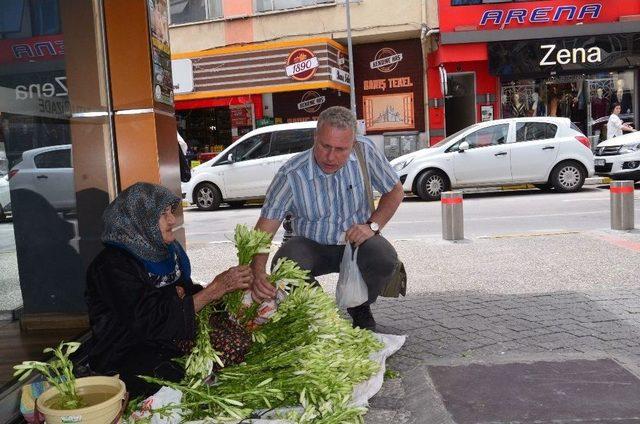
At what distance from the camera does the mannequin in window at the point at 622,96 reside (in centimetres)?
1925

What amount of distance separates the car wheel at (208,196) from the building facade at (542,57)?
24.3 ft

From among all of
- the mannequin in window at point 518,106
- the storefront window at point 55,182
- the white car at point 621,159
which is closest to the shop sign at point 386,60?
the mannequin in window at point 518,106

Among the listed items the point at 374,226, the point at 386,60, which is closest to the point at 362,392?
the point at 374,226

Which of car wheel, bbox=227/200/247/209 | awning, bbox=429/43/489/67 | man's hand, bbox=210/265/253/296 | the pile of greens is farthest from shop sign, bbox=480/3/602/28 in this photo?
man's hand, bbox=210/265/253/296

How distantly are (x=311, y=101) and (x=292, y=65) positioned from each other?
200 centimetres

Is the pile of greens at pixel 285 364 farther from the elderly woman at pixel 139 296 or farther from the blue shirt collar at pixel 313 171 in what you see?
the blue shirt collar at pixel 313 171

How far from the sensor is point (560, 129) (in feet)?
44.3

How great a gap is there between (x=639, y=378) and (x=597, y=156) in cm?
1235

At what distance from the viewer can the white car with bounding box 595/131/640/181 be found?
13.6 metres

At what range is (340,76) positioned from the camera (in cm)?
1969

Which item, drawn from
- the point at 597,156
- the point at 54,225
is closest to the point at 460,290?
the point at 54,225

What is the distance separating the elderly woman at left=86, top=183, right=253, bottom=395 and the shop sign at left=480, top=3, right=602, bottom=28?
58.0 feet

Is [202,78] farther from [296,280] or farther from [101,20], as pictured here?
[296,280]

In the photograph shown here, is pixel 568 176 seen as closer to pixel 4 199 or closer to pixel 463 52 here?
pixel 463 52
